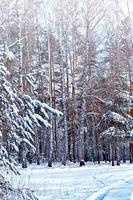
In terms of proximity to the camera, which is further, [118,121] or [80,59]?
[80,59]

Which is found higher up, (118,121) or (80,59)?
(80,59)

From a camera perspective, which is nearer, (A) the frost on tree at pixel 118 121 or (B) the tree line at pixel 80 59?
(B) the tree line at pixel 80 59

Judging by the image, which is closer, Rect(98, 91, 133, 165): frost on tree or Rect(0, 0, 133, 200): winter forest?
Rect(0, 0, 133, 200): winter forest

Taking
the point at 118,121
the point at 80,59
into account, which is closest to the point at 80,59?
the point at 80,59

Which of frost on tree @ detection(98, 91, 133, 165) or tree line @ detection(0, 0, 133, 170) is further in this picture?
Answer: frost on tree @ detection(98, 91, 133, 165)

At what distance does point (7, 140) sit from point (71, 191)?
5.02 meters

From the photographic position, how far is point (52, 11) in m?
31.1

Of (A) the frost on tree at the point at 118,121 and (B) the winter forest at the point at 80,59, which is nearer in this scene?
(B) the winter forest at the point at 80,59

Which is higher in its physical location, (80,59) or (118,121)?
(80,59)

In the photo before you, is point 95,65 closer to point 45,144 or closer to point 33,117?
point 45,144

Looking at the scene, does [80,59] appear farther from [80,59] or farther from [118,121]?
[118,121]

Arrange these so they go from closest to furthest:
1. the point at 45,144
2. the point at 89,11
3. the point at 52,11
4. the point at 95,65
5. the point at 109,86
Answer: the point at 89,11
the point at 52,11
the point at 109,86
the point at 95,65
the point at 45,144

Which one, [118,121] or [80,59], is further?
[80,59]

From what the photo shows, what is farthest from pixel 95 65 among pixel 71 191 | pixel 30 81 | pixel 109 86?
pixel 30 81
